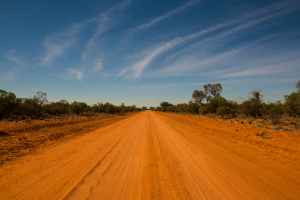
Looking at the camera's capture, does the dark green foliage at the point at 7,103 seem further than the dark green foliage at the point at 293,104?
Yes

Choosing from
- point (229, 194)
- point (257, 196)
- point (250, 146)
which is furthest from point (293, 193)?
point (250, 146)

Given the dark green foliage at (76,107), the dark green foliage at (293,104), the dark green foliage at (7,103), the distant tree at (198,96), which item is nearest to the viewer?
the dark green foliage at (293,104)

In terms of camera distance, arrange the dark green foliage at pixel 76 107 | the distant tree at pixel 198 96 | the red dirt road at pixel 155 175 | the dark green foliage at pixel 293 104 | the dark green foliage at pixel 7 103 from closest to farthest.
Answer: the red dirt road at pixel 155 175, the dark green foliage at pixel 293 104, the dark green foliage at pixel 7 103, the dark green foliage at pixel 76 107, the distant tree at pixel 198 96

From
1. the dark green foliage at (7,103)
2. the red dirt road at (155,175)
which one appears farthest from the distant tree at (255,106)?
the dark green foliage at (7,103)

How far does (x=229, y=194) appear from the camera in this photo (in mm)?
3549

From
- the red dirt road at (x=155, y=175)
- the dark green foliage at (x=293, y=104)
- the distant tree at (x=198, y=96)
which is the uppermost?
the distant tree at (x=198, y=96)

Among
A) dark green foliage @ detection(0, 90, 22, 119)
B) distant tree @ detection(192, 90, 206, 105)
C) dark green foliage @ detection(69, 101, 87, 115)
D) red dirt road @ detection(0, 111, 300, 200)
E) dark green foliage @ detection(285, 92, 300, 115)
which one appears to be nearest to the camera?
red dirt road @ detection(0, 111, 300, 200)

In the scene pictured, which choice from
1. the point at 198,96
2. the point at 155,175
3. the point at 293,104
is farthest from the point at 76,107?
the point at 198,96

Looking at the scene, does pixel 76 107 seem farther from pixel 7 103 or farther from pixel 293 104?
pixel 293 104

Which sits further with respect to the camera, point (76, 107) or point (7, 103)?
point (76, 107)

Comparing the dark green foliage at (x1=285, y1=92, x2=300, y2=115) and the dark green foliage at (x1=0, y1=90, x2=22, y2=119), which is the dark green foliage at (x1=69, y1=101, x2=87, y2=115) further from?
the dark green foliage at (x1=285, y1=92, x2=300, y2=115)

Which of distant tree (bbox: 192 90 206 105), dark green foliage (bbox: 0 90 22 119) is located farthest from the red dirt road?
distant tree (bbox: 192 90 206 105)

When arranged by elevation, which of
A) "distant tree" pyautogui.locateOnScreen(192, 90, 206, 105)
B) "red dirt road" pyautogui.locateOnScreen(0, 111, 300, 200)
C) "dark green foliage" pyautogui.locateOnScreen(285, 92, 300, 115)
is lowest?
"red dirt road" pyautogui.locateOnScreen(0, 111, 300, 200)

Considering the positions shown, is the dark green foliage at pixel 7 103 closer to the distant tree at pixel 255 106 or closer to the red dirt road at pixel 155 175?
the red dirt road at pixel 155 175
